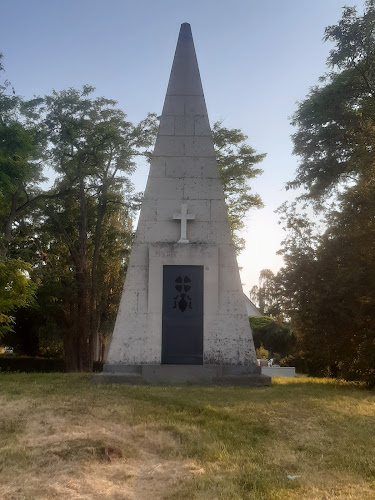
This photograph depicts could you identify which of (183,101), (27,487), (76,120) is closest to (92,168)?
(76,120)

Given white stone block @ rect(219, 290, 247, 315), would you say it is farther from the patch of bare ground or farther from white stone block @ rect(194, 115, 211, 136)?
the patch of bare ground

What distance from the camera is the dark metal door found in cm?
1105

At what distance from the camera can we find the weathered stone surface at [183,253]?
11.1m

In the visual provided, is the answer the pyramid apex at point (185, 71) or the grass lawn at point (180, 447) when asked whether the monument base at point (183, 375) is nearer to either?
the grass lawn at point (180, 447)

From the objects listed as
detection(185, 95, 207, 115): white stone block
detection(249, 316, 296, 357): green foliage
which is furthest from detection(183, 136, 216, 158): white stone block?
detection(249, 316, 296, 357): green foliage

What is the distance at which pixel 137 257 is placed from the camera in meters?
11.7

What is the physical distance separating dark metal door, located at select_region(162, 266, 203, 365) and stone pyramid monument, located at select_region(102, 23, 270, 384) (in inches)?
0.9

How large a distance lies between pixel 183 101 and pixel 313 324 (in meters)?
7.31

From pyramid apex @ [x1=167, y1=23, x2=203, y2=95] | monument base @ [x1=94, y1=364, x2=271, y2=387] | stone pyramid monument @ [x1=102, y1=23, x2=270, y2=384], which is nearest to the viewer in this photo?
monument base @ [x1=94, y1=364, x2=271, y2=387]

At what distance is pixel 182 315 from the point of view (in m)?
11.2

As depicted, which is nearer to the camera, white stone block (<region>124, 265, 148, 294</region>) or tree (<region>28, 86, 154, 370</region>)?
white stone block (<region>124, 265, 148, 294</region>)

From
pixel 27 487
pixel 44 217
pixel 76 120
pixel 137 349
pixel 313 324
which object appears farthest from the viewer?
pixel 44 217

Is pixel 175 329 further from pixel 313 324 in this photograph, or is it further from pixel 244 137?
pixel 244 137

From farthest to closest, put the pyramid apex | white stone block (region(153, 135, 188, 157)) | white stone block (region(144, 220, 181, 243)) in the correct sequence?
the pyramid apex → white stone block (region(153, 135, 188, 157)) → white stone block (region(144, 220, 181, 243))
